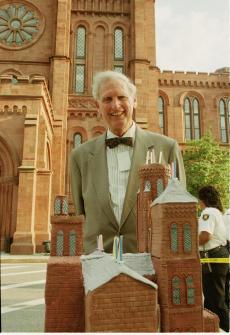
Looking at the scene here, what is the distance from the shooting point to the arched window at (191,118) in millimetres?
33312

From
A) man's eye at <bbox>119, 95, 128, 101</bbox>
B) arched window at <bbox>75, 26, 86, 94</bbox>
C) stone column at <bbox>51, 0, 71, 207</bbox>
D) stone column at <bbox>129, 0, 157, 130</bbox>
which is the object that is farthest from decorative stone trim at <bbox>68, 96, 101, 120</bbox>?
man's eye at <bbox>119, 95, 128, 101</bbox>

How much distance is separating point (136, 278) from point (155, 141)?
120 cm

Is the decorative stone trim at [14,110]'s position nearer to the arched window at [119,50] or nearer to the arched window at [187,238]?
the arched window at [119,50]

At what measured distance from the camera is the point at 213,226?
13.3 ft

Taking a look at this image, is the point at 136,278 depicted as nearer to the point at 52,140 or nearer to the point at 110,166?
the point at 110,166

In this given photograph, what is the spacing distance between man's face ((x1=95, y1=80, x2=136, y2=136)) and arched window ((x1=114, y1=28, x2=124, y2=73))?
76.8ft

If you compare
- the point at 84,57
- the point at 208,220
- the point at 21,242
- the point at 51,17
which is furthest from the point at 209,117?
the point at 208,220

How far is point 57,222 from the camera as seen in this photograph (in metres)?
1.73

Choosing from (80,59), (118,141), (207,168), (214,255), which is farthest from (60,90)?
(118,141)

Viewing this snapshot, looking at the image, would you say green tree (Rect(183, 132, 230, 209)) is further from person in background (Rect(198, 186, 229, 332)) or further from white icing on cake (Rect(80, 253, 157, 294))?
white icing on cake (Rect(80, 253, 157, 294))

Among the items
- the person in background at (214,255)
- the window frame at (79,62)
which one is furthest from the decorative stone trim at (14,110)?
the person in background at (214,255)

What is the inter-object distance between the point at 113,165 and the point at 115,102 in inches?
17.1

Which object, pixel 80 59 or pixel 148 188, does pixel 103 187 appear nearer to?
pixel 148 188

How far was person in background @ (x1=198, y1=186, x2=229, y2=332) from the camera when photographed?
4.14 meters
